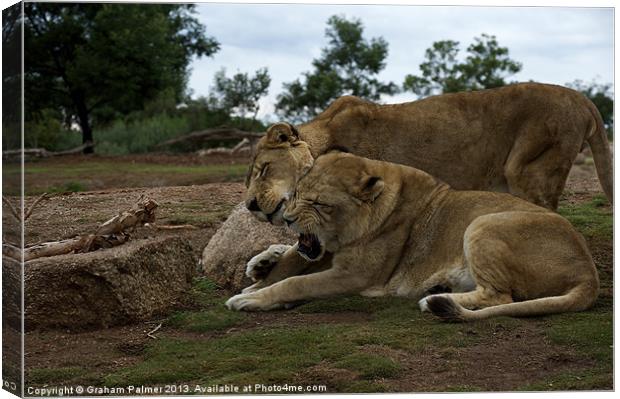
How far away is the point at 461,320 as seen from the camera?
5.71 metres

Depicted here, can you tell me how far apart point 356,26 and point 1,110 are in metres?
1.82

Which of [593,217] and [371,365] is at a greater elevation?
[593,217]

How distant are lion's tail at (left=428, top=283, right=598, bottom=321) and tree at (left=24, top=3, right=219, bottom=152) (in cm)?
174

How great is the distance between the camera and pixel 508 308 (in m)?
5.75

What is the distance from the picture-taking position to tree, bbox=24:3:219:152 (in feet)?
18.4

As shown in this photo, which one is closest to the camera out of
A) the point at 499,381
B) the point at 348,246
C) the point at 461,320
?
the point at 499,381

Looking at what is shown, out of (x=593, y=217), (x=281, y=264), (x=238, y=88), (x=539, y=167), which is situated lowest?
(x=281, y=264)

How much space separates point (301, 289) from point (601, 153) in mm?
1878

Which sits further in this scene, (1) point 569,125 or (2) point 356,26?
(1) point 569,125

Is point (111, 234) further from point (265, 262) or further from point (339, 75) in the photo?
point (339, 75)

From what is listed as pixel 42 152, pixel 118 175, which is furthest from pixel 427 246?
pixel 42 152

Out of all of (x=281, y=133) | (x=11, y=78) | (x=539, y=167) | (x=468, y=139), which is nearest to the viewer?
(x=11, y=78)

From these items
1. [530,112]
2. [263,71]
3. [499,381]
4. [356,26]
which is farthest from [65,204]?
[530,112]

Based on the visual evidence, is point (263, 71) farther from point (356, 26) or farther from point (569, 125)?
point (569, 125)
